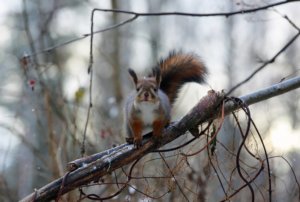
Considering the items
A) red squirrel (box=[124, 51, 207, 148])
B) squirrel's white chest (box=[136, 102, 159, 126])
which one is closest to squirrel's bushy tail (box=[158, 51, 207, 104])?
red squirrel (box=[124, 51, 207, 148])

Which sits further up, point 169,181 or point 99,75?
point 99,75

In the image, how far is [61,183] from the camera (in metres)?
2.38

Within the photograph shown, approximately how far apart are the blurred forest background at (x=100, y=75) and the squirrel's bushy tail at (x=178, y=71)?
11.8 inches

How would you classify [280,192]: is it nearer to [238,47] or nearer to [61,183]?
[61,183]

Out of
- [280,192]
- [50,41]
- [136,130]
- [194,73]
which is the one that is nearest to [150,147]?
[136,130]

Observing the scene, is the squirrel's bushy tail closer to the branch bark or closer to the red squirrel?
the red squirrel

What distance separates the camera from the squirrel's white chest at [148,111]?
8.15 feet

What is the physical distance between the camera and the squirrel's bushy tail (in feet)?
9.93

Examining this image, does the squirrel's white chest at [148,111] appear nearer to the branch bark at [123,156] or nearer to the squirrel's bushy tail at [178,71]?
the branch bark at [123,156]

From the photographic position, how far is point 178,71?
3.05m

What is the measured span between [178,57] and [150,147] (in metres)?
0.82

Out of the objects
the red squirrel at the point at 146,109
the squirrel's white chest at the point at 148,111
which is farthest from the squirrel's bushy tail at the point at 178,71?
the squirrel's white chest at the point at 148,111

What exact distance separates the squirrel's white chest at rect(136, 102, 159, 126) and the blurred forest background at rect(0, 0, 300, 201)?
0.26m

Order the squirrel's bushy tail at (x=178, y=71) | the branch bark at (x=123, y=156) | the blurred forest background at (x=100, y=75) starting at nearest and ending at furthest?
the branch bark at (x=123, y=156) < the squirrel's bushy tail at (x=178, y=71) < the blurred forest background at (x=100, y=75)
